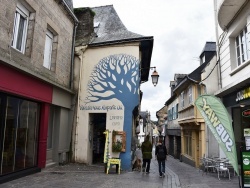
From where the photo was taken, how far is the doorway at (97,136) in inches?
537

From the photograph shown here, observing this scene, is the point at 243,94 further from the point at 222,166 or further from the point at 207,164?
the point at 207,164

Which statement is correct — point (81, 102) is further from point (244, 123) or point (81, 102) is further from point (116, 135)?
point (244, 123)

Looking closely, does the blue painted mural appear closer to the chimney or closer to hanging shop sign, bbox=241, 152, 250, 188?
the chimney

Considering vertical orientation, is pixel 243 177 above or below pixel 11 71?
below

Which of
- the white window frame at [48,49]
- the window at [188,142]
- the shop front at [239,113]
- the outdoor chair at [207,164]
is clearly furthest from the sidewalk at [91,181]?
the window at [188,142]

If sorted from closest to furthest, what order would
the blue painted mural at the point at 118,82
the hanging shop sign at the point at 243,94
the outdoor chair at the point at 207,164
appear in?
1. the hanging shop sign at the point at 243,94
2. the outdoor chair at the point at 207,164
3. the blue painted mural at the point at 118,82

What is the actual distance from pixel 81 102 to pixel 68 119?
42.4 inches

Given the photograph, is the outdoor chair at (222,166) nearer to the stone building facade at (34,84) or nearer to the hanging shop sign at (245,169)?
the hanging shop sign at (245,169)

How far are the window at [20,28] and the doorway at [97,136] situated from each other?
5.57 m

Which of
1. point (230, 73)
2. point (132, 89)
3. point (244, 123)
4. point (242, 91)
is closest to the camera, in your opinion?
point (242, 91)

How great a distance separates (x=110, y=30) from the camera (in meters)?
14.5

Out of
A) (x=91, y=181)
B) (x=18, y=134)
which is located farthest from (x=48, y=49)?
(x=91, y=181)

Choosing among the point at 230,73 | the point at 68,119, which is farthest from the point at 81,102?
the point at 230,73

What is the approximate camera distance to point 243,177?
6.66 metres
